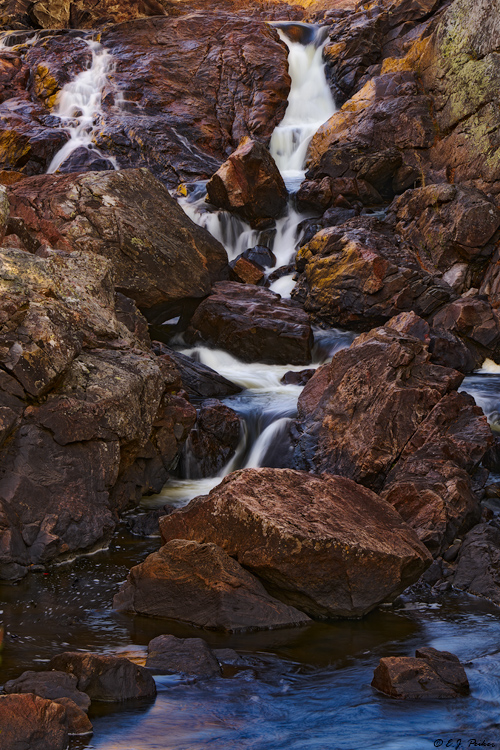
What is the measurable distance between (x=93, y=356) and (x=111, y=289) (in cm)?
200

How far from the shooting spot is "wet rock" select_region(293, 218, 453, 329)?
1554 centimetres

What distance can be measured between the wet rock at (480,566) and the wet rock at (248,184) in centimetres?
1312

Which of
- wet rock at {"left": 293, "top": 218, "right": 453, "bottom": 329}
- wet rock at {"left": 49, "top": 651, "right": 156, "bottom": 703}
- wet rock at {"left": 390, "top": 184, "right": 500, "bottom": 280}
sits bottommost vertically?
wet rock at {"left": 49, "top": 651, "right": 156, "bottom": 703}

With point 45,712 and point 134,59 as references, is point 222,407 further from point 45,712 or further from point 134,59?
point 134,59

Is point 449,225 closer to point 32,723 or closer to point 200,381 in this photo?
point 200,381

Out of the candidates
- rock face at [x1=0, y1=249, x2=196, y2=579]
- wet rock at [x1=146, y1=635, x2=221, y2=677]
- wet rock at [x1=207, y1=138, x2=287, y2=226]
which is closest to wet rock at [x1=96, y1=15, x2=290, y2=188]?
wet rock at [x1=207, y1=138, x2=287, y2=226]

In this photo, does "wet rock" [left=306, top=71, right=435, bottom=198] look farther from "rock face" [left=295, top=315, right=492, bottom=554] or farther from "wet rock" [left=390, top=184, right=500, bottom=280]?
"rock face" [left=295, top=315, right=492, bottom=554]

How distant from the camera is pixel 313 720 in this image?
4570 mm

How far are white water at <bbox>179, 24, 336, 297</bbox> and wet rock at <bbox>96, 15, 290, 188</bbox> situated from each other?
54 centimetres

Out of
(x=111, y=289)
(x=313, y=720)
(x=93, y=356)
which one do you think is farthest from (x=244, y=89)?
(x=313, y=720)

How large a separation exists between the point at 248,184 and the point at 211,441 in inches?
390

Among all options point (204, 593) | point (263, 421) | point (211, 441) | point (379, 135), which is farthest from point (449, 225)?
point (204, 593)

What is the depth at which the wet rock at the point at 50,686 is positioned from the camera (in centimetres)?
419

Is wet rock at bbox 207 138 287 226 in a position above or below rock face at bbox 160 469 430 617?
above
